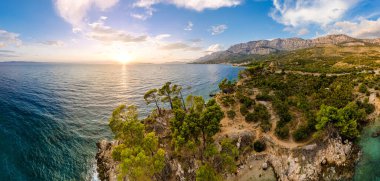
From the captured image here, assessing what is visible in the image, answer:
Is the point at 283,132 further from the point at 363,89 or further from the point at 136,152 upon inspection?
the point at 363,89

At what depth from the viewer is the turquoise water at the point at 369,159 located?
1117 inches

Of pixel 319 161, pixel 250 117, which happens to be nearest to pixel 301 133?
pixel 319 161

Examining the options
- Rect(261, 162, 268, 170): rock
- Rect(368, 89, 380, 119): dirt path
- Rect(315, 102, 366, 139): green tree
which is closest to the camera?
Rect(261, 162, 268, 170): rock

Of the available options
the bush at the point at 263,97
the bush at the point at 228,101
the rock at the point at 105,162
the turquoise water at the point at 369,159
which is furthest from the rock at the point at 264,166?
the rock at the point at 105,162

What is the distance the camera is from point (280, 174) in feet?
98.6

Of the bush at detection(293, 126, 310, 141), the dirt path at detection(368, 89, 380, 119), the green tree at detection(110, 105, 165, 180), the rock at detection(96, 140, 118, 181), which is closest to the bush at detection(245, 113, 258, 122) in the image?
the bush at detection(293, 126, 310, 141)

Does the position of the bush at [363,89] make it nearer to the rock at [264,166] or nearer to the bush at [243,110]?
the bush at [243,110]

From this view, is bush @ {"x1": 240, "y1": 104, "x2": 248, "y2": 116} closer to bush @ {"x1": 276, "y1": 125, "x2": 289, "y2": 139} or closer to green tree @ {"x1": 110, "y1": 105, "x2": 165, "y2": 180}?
→ bush @ {"x1": 276, "y1": 125, "x2": 289, "y2": 139}

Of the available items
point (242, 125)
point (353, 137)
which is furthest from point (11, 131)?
point (353, 137)

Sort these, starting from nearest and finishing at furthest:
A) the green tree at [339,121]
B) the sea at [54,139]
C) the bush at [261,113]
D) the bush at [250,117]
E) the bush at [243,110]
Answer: the sea at [54,139]
the green tree at [339,121]
the bush at [261,113]
the bush at [250,117]
the bush at [243,110]

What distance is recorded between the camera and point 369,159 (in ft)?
103

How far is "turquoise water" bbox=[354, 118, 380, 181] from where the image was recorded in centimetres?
2836

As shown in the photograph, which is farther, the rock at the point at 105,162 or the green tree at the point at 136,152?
the rock at the point at 105,162

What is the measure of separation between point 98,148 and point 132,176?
2402cm
